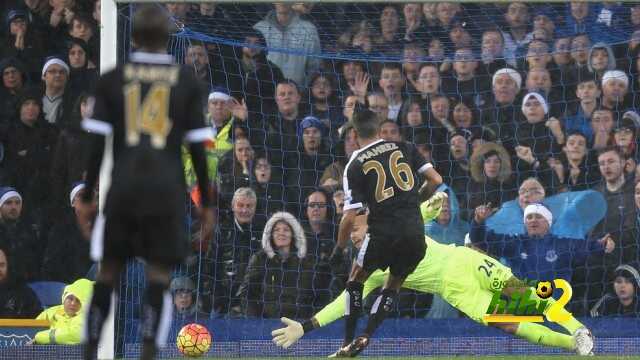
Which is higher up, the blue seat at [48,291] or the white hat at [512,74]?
the white hat at [512,74]

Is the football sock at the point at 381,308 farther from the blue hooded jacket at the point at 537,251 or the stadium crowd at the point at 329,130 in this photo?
the blue hooded jacket at the point at 537,251

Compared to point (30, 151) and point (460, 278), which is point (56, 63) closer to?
point (30, 151)

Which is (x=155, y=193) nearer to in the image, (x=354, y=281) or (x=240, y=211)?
(x=354, y=281)

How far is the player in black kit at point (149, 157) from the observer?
5438 millimetres

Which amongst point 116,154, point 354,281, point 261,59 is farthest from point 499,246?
point 116,154

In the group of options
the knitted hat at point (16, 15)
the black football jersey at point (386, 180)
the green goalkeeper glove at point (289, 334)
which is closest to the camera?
the black football jersey at point (386, 180)

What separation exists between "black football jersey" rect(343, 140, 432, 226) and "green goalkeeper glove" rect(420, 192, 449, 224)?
1506mm

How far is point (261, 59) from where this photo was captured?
11531 mm

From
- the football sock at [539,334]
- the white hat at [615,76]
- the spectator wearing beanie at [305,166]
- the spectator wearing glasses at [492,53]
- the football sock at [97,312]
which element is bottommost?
the football sock at [539,334]

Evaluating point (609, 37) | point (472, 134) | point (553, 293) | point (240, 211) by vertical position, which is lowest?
point (553, 293)

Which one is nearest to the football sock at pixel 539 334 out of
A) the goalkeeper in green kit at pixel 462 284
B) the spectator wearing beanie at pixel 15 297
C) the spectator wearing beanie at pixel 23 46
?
the goalkeeper in green kit at pixel 462 284

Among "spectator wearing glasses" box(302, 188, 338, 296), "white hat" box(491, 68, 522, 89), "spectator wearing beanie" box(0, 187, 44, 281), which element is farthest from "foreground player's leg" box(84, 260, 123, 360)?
"white hat" box(491, 68, 522, 89)

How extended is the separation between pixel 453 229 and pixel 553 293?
3.48ft

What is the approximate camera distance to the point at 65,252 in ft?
36.3
